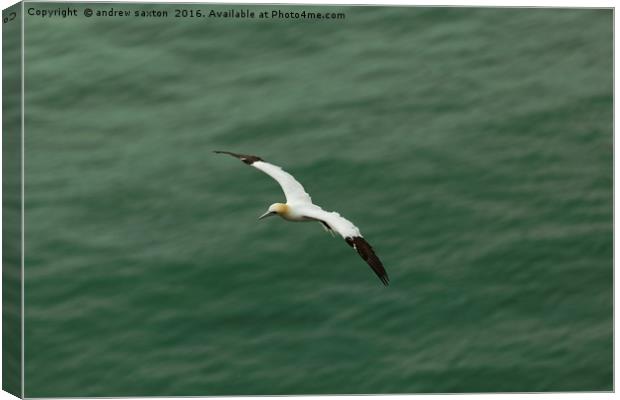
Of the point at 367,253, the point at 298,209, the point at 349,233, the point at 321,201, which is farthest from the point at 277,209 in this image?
the point at 367,253

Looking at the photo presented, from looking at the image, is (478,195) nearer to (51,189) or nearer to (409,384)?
(409,384)

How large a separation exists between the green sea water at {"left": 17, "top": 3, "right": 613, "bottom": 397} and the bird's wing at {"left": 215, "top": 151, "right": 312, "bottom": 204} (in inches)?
4.4

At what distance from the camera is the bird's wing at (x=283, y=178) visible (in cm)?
1552

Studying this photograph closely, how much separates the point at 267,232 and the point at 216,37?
1.82 meters

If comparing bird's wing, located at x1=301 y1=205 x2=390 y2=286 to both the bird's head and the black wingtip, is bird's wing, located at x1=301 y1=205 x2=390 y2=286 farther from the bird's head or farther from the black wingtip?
the bird's head

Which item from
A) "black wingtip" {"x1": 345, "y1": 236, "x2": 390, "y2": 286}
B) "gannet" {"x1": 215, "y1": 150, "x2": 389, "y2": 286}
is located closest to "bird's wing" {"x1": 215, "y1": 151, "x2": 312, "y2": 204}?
"gannet" {"x1": 215, "y1": 150, "x2": 389, "y2": 286}

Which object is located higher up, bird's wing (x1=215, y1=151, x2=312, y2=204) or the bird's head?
bird's wing (x1=215, y1=151, x2=312, y2=204)

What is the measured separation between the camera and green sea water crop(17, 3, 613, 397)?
15344 mm

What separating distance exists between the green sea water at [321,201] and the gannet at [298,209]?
14cm

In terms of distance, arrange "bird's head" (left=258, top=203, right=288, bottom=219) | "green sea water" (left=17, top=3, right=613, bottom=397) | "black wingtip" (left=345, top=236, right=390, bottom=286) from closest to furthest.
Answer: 1. "black wingtip" (left=345, top=236, right=390, bottom=286)
2. "green sea water" (left=17, top=3, right=613, bottom=397)
3. "bird's head" (left=258, top=203, right=288, bottom=219)

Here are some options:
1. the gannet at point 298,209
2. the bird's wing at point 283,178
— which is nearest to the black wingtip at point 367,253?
the gannet at point 298,209

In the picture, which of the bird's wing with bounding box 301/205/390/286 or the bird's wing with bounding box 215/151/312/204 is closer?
the bird's wing with bounding box 301/205/390/286

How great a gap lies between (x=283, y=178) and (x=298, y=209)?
31 cm

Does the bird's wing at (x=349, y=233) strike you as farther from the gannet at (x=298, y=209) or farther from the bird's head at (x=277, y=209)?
the bird's head at (x=277, y=209)
